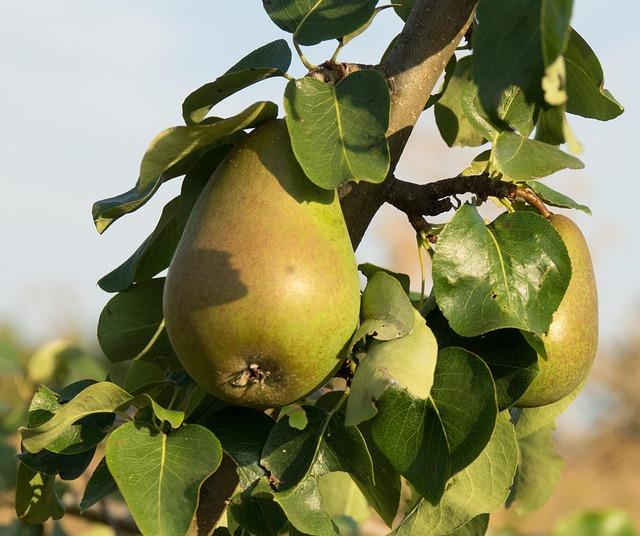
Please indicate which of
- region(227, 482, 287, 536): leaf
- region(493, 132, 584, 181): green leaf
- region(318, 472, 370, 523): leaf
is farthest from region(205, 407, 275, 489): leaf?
region(318, 472, 370, 523): leaf

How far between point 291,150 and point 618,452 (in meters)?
15.1

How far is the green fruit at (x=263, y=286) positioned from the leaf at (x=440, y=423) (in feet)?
0.27

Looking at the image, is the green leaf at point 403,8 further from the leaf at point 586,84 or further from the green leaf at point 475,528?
the green leaf at point 475,528

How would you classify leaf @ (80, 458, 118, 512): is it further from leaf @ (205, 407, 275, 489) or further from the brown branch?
the brown branch

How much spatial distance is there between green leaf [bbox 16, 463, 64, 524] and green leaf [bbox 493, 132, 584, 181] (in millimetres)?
611

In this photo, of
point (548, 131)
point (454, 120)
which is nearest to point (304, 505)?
point (548, 131)

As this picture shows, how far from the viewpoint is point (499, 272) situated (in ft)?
3.27

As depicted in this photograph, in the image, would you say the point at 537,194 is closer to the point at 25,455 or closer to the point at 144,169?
the point at 144,169

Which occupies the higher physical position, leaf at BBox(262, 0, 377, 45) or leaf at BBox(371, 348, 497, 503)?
leaf at BBox(262, 0, 377, 45)

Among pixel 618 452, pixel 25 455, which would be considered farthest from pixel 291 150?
pixel 618 452

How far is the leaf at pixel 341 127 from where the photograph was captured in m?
0.94

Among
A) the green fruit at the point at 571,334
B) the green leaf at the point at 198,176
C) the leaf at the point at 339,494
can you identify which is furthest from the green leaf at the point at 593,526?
the green leaf at the point at 198,176

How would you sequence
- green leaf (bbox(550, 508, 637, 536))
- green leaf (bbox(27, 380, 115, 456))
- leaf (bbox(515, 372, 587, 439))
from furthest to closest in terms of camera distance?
green leaf (bbox(550, 508, 637, 536)) < leaf (bbox(515, 372, 587, 439)) < green leaf (bbox(27, 380, 115, 456))

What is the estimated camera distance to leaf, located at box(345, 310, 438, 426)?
892 millimetres
